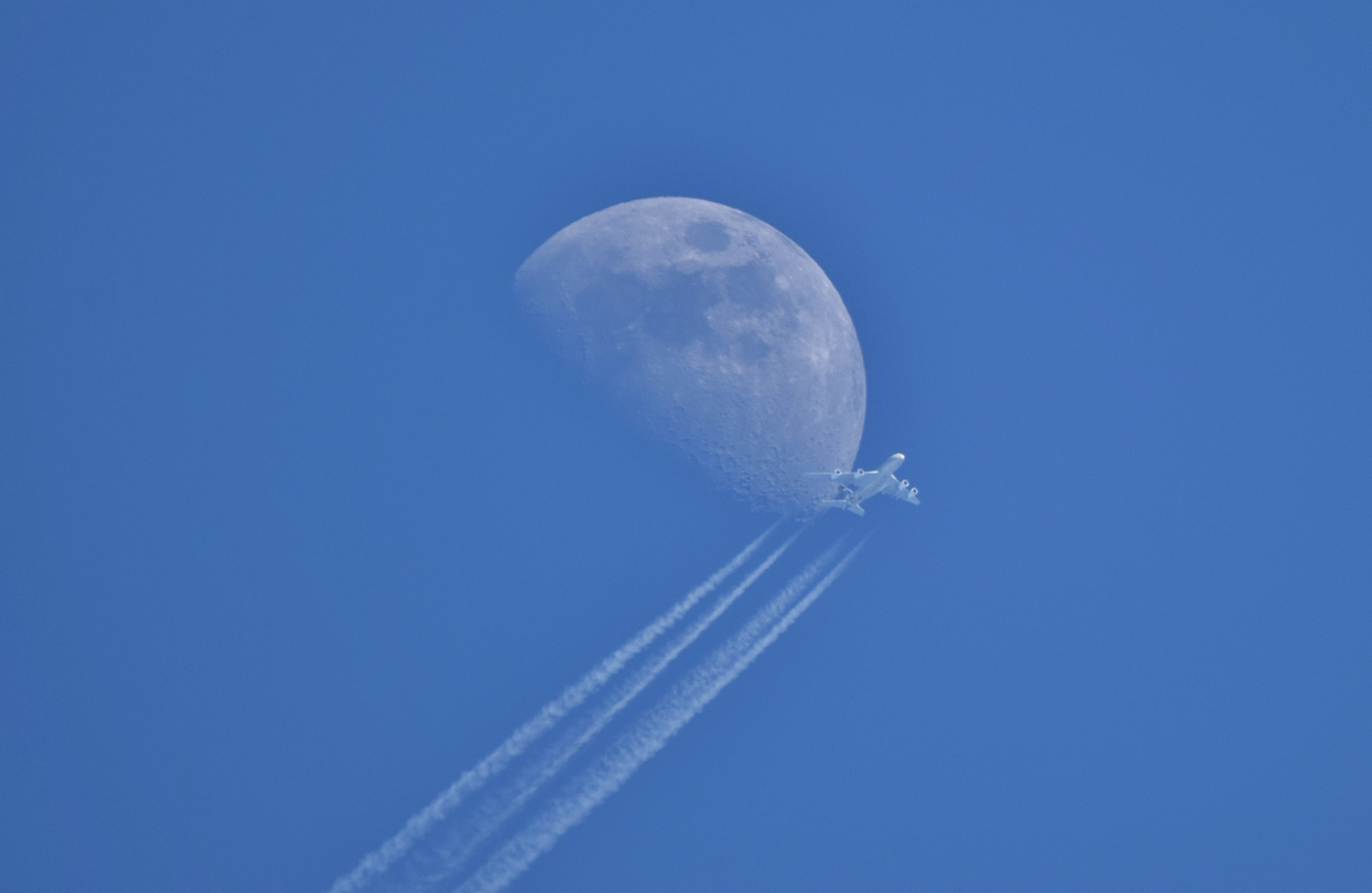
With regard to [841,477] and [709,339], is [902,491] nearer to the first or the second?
[841,477]

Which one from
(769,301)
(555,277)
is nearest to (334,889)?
(555,277)

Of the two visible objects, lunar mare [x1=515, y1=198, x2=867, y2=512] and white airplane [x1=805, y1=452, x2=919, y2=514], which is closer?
lunar mare [x1=515, y1=198, x2=867, y2=512]

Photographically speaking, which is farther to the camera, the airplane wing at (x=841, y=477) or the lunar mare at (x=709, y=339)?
the airplane wing at (x=841, y=477)

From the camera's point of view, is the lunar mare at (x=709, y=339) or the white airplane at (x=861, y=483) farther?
the white airplane at (x=861, y=483)

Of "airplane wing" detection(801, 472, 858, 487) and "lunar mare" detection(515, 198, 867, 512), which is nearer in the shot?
"lunar mare" detection(515, 198, 867, 512)
